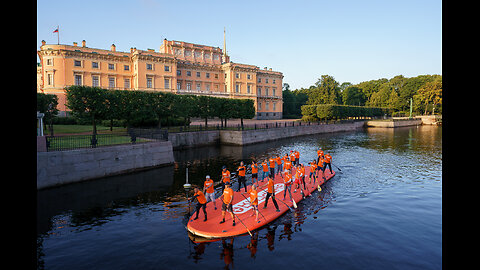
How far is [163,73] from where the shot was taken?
65.6 m

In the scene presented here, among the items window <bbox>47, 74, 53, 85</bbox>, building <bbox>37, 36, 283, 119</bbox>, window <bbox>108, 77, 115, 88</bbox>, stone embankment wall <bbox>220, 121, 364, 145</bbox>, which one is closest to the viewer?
stone embankment wall <bbox>220, 121, 364, 145</bbox>

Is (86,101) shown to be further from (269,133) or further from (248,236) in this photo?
(269,133)

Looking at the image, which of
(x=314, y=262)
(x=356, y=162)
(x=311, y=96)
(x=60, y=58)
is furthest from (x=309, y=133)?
(x=60, y=58)

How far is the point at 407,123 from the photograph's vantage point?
81.8 meters

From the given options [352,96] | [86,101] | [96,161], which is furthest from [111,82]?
[352,96]

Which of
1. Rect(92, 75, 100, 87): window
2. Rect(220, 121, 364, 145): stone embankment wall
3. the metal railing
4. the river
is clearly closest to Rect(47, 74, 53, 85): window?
Rect(92, 75, 100, 87): window

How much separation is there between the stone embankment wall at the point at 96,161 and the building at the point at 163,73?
41008 millimetres

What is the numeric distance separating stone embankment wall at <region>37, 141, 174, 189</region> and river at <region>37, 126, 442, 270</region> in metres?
0.78

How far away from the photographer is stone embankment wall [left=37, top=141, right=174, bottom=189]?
17.6 metres

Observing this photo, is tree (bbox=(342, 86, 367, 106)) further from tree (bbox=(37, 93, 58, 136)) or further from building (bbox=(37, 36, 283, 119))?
tree (bbox=(37, 93, 58, 136))

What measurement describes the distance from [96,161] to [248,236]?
14.3 meters

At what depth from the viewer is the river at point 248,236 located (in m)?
9.54
